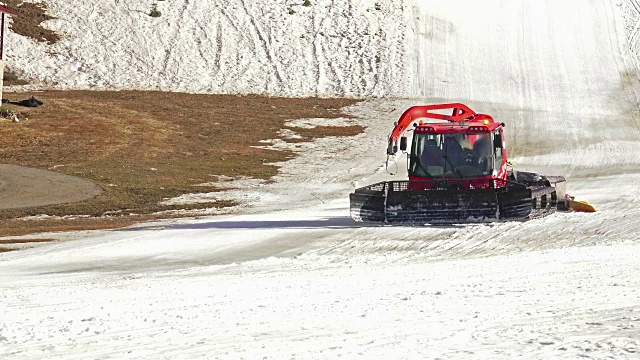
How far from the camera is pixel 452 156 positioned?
19.2 m

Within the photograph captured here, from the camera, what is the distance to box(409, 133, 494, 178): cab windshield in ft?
62.5

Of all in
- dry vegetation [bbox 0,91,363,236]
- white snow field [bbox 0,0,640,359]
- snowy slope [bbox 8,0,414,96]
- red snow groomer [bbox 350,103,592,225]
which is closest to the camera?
white snow field [bbox 0,0,640,359]

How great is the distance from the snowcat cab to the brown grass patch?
122 ft

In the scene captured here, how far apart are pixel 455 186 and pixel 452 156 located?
0.61 metres

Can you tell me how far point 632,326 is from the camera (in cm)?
819

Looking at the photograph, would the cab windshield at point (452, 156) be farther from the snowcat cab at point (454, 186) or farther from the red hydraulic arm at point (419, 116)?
the red hydraulic arm at point (419, 116)

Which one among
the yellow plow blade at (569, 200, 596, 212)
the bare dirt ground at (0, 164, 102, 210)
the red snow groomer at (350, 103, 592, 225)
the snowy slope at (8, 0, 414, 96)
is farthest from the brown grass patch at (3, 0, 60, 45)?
the yellow plow blade at (569, 200, 596, 212)

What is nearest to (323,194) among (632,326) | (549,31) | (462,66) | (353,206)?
(353,206)

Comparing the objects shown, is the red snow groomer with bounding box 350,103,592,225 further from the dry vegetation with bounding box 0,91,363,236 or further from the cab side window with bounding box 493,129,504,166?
the dry vegetation with bounding box 0,91,363,236

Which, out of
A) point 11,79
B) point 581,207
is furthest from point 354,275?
point 11,79

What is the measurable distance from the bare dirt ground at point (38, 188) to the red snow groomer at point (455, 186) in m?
9.43

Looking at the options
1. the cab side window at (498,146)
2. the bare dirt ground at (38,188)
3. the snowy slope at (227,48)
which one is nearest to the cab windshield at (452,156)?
the cab side window at (498,146)

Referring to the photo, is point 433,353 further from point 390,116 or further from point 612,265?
point 390,116

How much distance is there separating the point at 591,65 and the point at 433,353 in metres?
47.0
